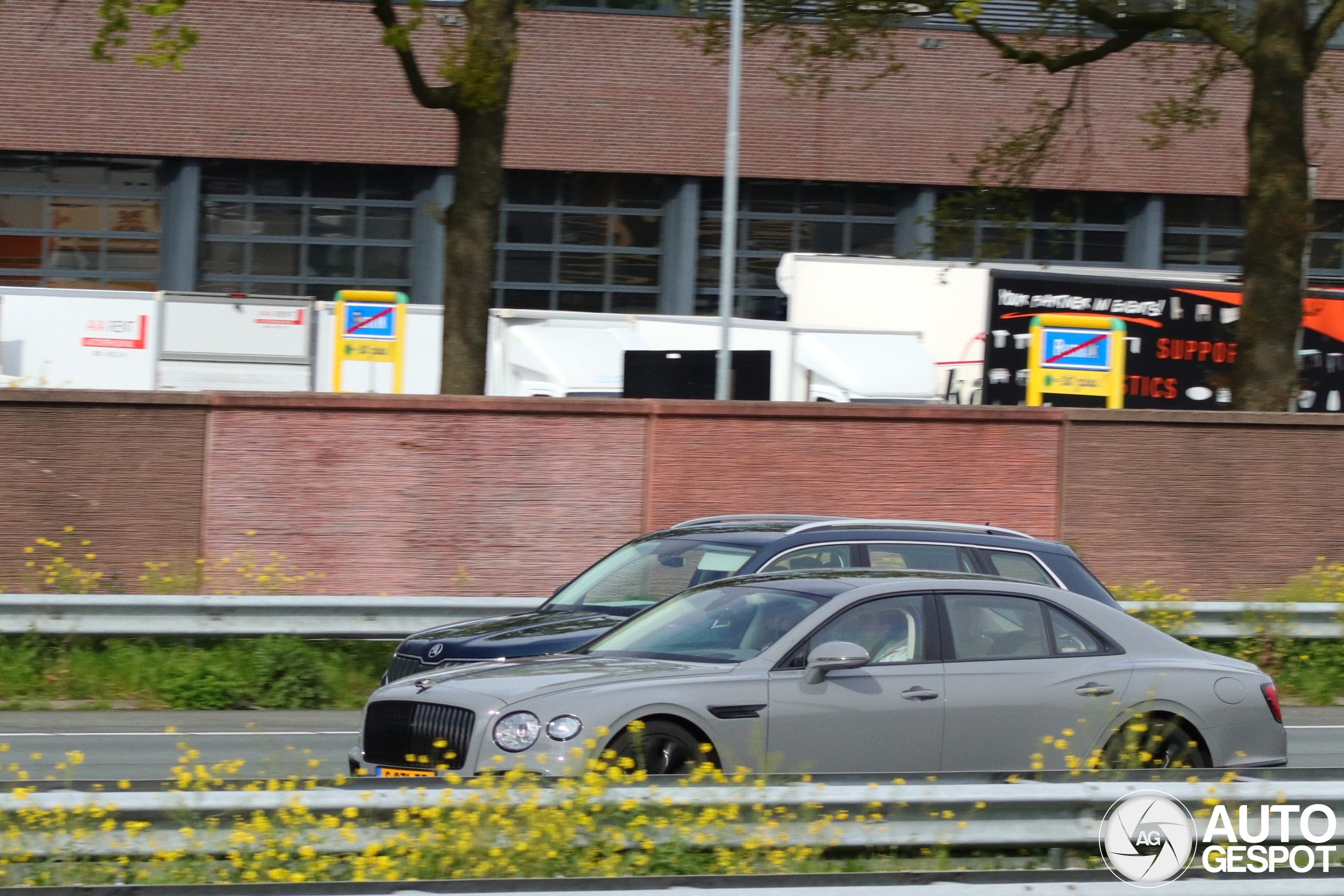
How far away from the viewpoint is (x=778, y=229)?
33406mm

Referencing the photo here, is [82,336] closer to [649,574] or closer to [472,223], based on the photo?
[472,223]

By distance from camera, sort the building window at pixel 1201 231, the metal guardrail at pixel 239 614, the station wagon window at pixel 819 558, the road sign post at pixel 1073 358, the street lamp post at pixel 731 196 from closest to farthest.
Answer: the station wagon window at pixel 819 558
the metal guardrail at pixel 239 614
the road sign post at pixel 1073 358
the street lamp post at pixel 731 196
the building window at pixel 1201 231

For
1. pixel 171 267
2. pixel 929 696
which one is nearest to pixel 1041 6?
pixel 929 696

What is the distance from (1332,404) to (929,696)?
18.4m

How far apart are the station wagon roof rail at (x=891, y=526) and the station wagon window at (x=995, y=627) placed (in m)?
2.04

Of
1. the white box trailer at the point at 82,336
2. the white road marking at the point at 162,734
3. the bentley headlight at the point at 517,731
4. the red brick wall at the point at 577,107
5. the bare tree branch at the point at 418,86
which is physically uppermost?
the red brick wall at the point at 577,107

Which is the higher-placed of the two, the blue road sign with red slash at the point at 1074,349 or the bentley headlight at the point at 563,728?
the blue road sign with red slash at the point at 1074,349

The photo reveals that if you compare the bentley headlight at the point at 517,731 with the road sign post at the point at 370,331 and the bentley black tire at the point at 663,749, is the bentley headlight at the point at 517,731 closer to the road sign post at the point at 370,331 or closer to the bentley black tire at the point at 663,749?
the bentley black tire at the point at 663,749

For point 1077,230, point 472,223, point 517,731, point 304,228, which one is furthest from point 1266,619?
point 304,228

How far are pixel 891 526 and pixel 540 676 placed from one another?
3.42 m

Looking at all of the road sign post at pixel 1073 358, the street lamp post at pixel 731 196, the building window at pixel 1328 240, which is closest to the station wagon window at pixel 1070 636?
the road sign post at pixel 1073 358

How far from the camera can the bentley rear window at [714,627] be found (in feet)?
23.4

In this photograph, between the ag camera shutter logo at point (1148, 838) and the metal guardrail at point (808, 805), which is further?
the ag camera shutter logo at point (1148, 838)

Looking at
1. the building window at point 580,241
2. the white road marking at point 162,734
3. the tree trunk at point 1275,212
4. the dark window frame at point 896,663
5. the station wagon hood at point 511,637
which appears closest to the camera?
the dark window frame at point 896,663
